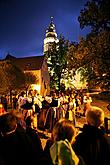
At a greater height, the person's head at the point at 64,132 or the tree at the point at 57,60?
the tree at the point at 57,60

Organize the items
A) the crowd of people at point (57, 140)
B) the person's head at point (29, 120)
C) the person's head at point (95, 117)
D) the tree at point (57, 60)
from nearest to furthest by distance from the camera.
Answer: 1. the crowd of people at point (57, 140)
2. the person's head at point (95, 117)
3. the person's head at point (29, 120)
4. the tree at point (57, 60)

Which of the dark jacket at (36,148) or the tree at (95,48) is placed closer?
the dark jacket at (36,148)

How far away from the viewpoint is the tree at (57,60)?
6378cm

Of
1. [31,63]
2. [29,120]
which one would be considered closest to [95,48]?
[29,120]

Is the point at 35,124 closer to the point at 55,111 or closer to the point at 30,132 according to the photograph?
the point at 55,111

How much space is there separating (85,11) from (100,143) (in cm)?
2274

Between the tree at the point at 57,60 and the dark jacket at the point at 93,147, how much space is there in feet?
193

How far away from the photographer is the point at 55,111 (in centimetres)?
1406

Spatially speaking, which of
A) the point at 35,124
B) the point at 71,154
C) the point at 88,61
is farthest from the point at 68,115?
the point at 71,154

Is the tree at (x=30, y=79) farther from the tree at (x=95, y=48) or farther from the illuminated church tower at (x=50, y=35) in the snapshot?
the illuminated church tower at (x=50, y=35)

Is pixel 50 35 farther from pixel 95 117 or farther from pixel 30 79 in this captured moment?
pixel 95 117

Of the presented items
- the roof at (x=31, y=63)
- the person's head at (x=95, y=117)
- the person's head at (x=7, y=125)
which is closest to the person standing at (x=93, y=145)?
the person's head at (x=95, y=117)

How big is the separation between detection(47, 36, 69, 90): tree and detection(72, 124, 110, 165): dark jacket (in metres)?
58.9

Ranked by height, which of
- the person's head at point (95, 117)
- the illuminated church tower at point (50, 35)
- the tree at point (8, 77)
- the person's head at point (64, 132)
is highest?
the illuminated church tower at point (50, 35)
